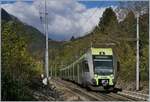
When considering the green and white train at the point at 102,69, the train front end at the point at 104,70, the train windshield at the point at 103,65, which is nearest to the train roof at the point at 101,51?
the green and white train at the point at 102,69

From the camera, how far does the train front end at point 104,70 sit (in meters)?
28.2

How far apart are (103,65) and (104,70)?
0.30 meters

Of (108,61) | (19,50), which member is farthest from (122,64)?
(19,50)

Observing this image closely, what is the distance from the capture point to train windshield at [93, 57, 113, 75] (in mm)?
28208

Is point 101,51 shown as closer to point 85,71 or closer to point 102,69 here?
point 102,69

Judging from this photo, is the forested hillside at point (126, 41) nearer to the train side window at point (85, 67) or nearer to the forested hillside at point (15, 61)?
the train side window at point (85, 67)

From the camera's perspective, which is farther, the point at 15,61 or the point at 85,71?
the point at 85,71

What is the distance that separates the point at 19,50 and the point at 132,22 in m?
19.3

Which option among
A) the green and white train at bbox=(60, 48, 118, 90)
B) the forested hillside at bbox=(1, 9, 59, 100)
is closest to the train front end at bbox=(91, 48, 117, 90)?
the green and white train at bbox=(60, 48, 118, 90)

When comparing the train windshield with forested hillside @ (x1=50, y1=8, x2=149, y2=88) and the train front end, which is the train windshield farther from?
forested hillside @ (x1=50, y1=8, x2=149, y2=88)

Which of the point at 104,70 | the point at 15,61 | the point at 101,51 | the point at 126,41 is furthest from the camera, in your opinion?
the point at 126,41

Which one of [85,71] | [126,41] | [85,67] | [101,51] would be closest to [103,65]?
[101,51]

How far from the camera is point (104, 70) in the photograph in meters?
28.3

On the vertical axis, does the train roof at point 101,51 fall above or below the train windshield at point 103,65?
above
